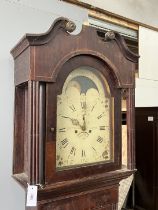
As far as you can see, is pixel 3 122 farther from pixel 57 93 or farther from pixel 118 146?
pixel 118 146

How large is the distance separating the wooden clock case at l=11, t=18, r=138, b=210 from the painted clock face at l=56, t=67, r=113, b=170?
0.11 ft

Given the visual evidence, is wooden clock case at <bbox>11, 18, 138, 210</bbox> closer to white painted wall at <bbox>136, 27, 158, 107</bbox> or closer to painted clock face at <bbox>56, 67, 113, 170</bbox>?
painted clock face at <bbox>56, 67, 113, 170</bbox>

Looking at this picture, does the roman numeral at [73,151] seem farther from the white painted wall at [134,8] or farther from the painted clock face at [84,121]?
the white painted wall at [134,8]

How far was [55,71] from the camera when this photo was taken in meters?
1.04

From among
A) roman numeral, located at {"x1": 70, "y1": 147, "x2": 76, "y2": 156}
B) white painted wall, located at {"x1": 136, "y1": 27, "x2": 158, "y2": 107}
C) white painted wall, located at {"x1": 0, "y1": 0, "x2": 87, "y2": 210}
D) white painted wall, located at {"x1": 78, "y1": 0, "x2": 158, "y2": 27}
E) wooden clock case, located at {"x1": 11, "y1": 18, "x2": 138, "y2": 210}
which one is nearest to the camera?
wooden clock case, located at {"x1": 11, "y1": 18, "x2": 138, "y2": 210}

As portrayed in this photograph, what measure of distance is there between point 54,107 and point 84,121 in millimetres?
189

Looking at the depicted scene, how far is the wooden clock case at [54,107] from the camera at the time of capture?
39.7 inches

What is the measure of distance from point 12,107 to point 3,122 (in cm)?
9

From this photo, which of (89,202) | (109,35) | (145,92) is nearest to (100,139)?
(89,202)

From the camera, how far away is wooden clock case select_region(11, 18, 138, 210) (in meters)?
1.01

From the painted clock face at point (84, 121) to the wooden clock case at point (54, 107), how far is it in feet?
0.11

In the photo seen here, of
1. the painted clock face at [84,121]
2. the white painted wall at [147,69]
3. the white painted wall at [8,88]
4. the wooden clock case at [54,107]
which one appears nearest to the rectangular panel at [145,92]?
the white painted wall at [147,69]

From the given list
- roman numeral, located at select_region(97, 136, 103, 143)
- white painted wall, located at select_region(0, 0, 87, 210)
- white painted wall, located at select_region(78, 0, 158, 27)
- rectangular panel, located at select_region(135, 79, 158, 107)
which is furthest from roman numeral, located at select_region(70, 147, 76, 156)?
rectangular panel, located at select_region(135, 79, 158, 107)

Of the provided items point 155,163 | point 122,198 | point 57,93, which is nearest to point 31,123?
point 57,93
